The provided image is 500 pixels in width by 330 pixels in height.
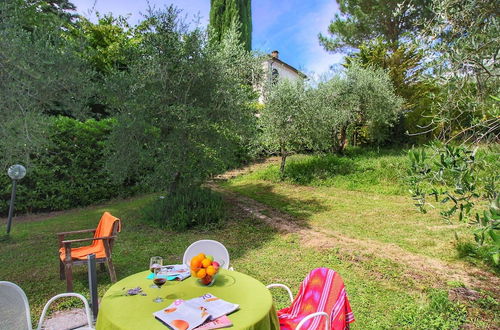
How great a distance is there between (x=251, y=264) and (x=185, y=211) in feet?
9.67

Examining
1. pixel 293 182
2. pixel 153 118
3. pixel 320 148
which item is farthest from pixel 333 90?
pixel 153 118

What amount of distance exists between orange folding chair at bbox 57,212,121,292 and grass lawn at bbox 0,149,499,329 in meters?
0.25

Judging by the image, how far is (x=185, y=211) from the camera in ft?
26.0

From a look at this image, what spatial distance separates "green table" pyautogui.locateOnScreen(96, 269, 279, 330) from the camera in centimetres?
213

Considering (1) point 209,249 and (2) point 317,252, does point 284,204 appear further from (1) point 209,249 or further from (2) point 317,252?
(1) point 209,249

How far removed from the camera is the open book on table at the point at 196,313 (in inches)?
82.2

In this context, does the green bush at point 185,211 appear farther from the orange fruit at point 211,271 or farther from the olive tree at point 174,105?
the orange fruit at point 211,271

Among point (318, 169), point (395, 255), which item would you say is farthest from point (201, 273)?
point (318, 169)

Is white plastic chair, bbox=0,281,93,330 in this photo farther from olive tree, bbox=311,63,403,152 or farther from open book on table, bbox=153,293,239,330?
olive tree, bbox=311,63,403,152

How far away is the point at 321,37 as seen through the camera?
73.8 feet

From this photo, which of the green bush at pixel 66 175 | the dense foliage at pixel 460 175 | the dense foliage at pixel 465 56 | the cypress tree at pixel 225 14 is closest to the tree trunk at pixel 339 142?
the cypress tree at pixel 225 14

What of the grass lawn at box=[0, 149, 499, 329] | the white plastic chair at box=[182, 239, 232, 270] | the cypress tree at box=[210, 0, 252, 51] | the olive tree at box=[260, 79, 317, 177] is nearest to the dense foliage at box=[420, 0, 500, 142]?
the grass lawn at box=[0, 149, 499, 329]

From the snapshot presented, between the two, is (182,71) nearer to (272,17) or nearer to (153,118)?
(153,118)

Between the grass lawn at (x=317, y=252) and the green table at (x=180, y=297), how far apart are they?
168 centimetres
